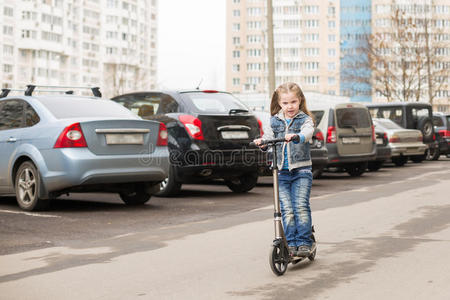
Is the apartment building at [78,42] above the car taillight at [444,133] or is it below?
above

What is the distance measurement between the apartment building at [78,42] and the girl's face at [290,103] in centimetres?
9350

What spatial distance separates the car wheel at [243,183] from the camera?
13367 mm

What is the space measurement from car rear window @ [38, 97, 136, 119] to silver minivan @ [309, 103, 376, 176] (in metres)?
7.28

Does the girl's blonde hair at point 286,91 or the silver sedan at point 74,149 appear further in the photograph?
the silver sedan at point 74,149

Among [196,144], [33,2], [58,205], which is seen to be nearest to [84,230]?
[58,205]

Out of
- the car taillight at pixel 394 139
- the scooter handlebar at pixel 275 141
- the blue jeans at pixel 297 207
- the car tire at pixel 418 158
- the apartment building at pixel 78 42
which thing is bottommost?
the car tire at pixel 418 158

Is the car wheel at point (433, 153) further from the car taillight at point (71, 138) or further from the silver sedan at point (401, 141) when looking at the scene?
the car taillight at point (71, 138)

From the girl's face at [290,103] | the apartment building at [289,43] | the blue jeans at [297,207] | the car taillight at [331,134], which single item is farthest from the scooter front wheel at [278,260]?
the apartment building at [289,43]

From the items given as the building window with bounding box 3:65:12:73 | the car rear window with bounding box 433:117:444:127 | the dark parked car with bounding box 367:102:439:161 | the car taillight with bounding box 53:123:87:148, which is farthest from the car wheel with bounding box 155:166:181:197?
the building window with bounding box 3:65:12:73

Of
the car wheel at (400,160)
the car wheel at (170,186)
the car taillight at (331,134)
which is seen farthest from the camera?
the car wheel at (400,160)

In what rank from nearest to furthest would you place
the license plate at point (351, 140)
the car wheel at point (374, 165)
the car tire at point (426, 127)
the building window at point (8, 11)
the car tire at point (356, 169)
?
the license plate at point (351, 140), the car tire at point (356, 169), the car wheel at point (374, 165), the car tire at point (426, 127), the building window at point (8, 11)

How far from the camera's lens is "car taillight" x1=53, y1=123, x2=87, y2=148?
31.7 ft

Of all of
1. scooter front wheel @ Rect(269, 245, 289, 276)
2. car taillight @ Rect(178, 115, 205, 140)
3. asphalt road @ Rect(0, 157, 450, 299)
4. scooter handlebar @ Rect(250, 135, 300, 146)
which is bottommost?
asphalt road @ Rect(0, 157, 450, 299)

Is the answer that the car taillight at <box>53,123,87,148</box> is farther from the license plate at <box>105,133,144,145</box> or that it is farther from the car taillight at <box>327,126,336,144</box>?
the car taillight at <box>327,126,336,144</box>
